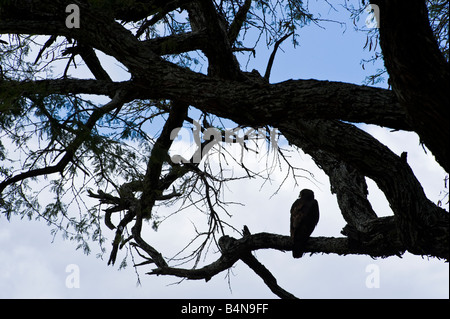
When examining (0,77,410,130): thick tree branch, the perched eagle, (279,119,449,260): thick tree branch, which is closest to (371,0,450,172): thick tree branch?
(0,77,410,130): thick tree branch

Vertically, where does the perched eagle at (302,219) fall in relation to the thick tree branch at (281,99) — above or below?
below

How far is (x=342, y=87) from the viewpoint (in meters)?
3.44

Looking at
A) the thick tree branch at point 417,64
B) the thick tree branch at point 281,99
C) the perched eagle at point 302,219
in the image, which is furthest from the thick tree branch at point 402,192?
the perched eagle at point 302,219

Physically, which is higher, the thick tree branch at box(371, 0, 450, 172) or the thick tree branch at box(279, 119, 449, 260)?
the thick tree branch at box(371, 0, 450, 172)

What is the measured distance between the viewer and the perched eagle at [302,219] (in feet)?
16.3

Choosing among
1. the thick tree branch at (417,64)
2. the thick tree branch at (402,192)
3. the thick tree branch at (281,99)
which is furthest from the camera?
the thick tree branch at (402,192)

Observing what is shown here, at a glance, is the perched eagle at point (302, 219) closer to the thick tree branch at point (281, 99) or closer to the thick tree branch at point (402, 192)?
the thick tree branch at point (402, 192)

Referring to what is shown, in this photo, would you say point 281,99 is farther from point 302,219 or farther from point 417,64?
point 302,219

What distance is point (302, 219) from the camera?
202 inches

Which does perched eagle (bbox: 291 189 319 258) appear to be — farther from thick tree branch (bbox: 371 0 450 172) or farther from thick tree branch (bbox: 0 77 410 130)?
thick tree branch (bbox: 371 0 450 172)

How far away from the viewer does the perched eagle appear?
4.97 meters

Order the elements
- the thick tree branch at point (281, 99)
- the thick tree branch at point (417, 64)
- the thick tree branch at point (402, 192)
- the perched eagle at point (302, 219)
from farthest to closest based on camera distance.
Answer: the perched eagle at point (302, 219) < the thick tree branch at point (402, 192) < the thick tree branch at point (281, 99) < the thick tree branch at point (417, 64)

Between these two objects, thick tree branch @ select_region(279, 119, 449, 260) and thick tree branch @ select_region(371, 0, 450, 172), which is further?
thick tree branch @ select_region(279, 119, 449, 260)
